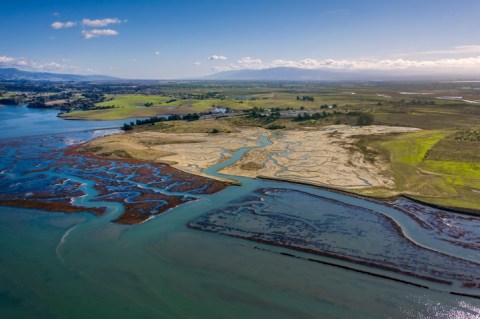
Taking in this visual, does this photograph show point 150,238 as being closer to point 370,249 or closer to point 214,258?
point 214,258

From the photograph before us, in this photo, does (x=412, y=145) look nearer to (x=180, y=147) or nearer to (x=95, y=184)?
(x=180, y=147)

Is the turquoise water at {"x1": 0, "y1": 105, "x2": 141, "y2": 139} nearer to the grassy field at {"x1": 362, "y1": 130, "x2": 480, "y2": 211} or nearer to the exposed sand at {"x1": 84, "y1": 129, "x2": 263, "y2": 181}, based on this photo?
the exposed sand at {"x1": 84, "y1": 129, "x2": 263, "y2": 181}

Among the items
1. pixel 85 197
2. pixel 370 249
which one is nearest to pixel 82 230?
pixel 85 197

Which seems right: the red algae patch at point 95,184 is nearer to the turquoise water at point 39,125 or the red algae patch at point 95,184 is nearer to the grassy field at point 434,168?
the grassy field at point 434,168

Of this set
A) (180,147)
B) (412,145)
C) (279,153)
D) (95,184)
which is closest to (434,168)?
(412,145)

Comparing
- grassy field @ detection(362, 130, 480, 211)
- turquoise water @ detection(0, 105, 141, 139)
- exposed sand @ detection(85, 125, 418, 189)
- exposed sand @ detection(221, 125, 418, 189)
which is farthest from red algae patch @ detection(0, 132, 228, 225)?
turquoise water @ detection(0, 105, 141, 139)
